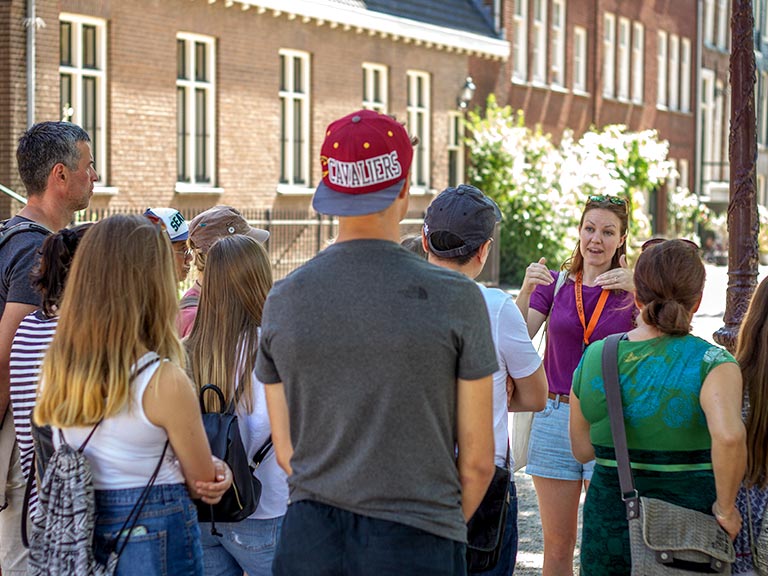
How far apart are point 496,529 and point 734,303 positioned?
3.18 metres

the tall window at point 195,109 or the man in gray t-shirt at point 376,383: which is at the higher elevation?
the tall window at point 195,109

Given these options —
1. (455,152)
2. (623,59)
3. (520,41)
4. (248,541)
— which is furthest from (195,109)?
(623,59)

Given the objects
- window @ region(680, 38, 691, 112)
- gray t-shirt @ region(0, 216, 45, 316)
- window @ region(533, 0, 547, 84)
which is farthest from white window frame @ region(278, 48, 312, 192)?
window @ region(680, 38, 691, 112)

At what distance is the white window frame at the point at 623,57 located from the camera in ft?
114

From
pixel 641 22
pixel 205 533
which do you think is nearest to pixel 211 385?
pixel 205 533

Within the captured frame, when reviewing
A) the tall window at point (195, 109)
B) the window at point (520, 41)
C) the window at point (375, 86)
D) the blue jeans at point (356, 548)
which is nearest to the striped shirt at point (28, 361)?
the blue jeans at point (356, 548)

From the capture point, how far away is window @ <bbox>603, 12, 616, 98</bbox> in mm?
33750

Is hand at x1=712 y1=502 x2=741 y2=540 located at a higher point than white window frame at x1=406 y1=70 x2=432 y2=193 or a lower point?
lower

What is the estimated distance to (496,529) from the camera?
3473mm

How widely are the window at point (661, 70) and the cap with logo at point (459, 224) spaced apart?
1384 inches

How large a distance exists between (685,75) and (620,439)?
3760 centimetres

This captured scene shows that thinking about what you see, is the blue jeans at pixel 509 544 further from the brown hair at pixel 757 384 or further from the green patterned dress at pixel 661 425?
the brown hair at pixel 757 384

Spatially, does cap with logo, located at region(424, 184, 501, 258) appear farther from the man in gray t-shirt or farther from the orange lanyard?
the orange lanyard

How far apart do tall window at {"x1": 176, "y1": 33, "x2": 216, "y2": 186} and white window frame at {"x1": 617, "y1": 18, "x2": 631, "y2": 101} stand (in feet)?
57.8
